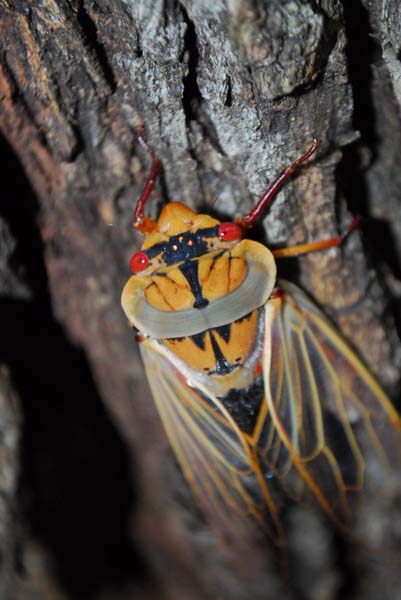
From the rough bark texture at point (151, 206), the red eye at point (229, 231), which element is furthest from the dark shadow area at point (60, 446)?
the red eye at point (229, 231)

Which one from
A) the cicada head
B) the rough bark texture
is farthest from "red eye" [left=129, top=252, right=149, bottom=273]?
the rough bark texture

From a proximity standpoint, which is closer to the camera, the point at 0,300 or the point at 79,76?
the point at 79,76

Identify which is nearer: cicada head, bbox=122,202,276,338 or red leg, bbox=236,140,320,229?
red leg, bbox=236,140,320,229

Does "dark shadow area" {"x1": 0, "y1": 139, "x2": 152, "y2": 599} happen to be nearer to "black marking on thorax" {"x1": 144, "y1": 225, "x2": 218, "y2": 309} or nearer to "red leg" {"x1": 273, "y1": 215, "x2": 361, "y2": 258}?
"black marking on thorax" {"x1": 144, "y1": 225, "x2": 218, "y2": 309}

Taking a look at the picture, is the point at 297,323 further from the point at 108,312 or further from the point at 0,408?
the point at 0,408

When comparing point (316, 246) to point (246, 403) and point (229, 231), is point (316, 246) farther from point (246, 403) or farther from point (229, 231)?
point (246, 403)

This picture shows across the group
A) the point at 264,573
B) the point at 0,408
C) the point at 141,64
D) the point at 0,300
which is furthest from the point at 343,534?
the point at 141,64
